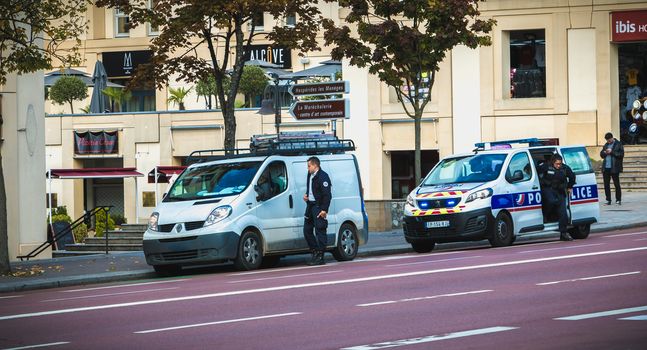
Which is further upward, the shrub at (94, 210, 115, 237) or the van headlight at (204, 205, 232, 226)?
the van headlight at (204, 205, 232, 226)

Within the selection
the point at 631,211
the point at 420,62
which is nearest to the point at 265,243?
the point at 420,62

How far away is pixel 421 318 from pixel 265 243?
9745 millimetres

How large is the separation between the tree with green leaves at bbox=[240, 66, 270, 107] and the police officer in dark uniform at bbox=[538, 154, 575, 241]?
28.6 metres

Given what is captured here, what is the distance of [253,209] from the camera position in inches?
895

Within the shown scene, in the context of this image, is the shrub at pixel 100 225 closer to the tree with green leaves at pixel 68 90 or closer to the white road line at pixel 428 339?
the tree with green leaves at pixel 68 90

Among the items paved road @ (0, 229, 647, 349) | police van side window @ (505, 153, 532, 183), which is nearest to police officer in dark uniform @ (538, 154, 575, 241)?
police van side window @ (505, 153, 532, 183)

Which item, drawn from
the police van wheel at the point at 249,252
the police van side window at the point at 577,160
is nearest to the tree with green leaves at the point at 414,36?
the police van side window at the point at 577,160

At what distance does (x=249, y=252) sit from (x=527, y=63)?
90.5ft

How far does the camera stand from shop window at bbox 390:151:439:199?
5029 cm

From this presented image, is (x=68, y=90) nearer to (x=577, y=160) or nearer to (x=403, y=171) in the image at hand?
(x=403, y=171)

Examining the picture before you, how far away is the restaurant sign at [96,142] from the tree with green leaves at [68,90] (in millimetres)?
1816

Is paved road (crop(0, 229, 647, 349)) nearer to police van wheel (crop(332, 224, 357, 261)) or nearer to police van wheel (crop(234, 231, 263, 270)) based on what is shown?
police van wheel (crop(234, 231, 263, 270))

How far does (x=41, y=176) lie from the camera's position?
3045 centimetres

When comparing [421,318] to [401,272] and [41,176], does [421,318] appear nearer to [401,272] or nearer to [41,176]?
[401,272]
